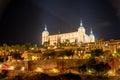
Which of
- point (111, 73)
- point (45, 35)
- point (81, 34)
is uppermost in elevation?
point (45, 35)

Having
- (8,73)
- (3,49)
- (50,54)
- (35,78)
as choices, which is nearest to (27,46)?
(3,49)

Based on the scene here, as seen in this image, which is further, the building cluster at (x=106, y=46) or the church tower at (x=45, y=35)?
the church tower at (x=45, y=35)

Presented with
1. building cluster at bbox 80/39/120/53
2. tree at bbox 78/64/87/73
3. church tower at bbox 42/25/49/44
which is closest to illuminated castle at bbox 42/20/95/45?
church tower at bbox 42/25/49/44

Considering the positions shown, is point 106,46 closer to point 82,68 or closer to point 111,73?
point 82,68

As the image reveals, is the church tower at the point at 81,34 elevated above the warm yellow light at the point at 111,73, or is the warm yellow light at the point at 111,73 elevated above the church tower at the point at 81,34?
the church tower at the point at 81,34

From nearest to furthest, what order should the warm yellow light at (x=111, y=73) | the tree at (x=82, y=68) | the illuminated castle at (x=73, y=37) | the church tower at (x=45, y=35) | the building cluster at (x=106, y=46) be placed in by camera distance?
the warm yellow light at (x=111, y=73), the tree at (x=82, y=68), the building cluster at (x=106, y=46), the illuminated castle at (x=73, y=37), the church tower at (x=45, y=35)

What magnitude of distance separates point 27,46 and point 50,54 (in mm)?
23283

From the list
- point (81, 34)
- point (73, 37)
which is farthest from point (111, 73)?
point (73, 37)

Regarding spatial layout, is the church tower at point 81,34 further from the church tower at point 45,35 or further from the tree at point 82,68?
the tree at point 82,68

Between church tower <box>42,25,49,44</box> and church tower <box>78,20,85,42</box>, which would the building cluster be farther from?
church tower <box>42,25,49,44</box>

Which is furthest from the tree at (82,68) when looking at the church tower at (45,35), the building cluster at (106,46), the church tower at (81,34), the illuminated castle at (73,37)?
the church tower at (45,35)

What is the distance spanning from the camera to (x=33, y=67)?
53.0 m

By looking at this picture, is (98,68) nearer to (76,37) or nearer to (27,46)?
(27,46)

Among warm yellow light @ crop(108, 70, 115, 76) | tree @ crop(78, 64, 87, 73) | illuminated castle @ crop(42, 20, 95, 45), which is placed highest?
illuminated castle @ crop(42, 20, 95, 45)
